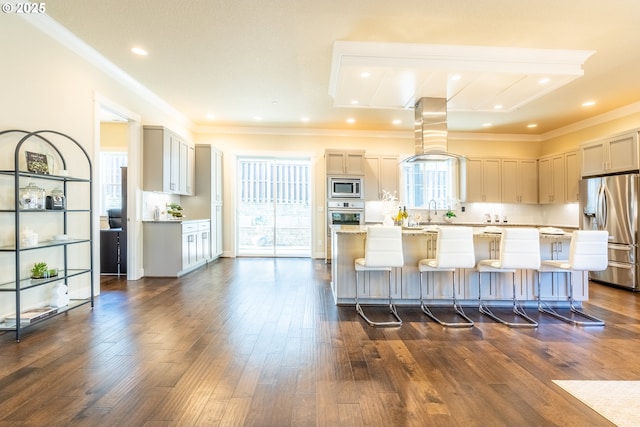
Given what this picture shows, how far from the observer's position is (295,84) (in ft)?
16.4

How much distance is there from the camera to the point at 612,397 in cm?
201

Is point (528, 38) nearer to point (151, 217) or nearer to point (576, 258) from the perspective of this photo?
point (576, 258)

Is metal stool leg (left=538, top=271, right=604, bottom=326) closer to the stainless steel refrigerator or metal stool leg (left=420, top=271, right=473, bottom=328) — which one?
metal stool leg (left=420, top=271, right=473, bottom=328)

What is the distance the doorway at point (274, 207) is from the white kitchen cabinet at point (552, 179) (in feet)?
17.6

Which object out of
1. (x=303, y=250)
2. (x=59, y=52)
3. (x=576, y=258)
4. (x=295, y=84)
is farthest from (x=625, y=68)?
(x=59, y=52)

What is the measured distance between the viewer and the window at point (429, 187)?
7.67 m

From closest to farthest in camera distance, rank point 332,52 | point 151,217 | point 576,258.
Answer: point 576,258, point 332,52, point 151,217

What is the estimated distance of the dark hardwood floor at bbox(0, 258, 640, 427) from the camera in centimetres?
183

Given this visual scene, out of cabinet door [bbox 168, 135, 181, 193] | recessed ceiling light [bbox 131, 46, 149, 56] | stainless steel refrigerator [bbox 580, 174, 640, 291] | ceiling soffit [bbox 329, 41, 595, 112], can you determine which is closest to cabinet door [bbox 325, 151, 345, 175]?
cabinet door [bbox 168, 135, 181, 193]

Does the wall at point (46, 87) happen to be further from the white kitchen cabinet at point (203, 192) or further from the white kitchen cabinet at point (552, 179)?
the white kitchen cabinet at point (552, 179)

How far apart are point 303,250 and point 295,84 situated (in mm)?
4208

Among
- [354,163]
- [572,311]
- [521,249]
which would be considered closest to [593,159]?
[572,311]

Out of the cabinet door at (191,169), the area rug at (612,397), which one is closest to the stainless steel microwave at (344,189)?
the cabinet door at (191,169)
